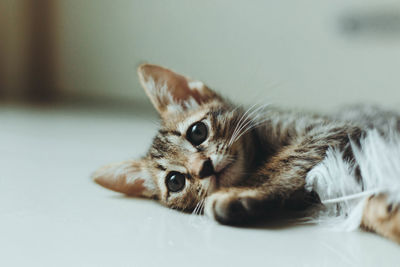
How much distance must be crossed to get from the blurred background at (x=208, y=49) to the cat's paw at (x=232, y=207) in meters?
1.61

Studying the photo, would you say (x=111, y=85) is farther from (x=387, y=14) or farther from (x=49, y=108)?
(x=387, y=14)

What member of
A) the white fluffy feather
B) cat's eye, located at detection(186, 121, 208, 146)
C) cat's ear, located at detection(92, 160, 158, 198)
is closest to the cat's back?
the white fluffy feather

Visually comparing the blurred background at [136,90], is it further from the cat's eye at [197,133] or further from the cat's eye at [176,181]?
the cat's eye at [197,133]

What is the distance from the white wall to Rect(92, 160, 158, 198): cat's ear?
1.56 m

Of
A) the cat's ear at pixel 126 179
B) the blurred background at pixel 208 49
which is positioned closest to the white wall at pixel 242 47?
the blurred background at pixel 208 49

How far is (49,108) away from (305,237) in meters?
2.45

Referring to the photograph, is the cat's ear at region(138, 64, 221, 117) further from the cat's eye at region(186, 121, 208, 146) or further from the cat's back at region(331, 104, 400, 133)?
the cat's back at region(331, 104, 400, 133)

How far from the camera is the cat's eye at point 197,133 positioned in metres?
1.03

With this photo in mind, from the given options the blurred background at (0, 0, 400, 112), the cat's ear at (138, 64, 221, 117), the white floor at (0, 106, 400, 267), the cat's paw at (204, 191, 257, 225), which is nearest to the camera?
the white floor at (0, 106, 400, 267)

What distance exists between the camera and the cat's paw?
837 millimetres

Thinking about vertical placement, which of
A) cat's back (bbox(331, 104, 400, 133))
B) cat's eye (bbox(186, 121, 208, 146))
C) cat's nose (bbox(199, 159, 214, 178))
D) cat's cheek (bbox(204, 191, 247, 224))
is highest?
cat's back (bbox(331, 104, 400, 133))

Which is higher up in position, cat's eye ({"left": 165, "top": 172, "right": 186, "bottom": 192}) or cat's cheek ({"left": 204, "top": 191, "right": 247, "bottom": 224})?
cat's cheek ({"left": 204, "top": 191, "right": 247, "bottom": 224})

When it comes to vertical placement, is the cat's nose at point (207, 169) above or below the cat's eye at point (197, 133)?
below

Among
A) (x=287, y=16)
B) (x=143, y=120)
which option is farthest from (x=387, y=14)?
(x=143, y=120)
